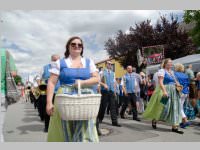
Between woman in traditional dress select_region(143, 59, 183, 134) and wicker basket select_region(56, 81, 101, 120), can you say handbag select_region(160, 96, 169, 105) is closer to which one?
woman in traditional dress select_region(143, 59, 183, 134)

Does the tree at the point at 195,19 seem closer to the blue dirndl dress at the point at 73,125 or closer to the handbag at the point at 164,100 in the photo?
the handbag at the point at 164,100

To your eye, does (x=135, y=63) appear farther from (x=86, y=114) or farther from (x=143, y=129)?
(x=86, y=114)

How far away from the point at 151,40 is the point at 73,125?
28.3m

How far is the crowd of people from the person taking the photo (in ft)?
10.6

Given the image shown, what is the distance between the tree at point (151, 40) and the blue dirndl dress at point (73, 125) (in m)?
25.8

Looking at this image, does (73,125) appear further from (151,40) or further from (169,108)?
(151,40)

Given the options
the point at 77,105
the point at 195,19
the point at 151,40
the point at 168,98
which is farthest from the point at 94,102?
the point at 151,40

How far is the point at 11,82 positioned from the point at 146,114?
156 inches

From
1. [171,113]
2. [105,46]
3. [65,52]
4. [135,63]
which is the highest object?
[105,46]

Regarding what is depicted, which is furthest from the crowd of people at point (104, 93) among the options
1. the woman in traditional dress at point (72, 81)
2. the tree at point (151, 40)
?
the tree at point (151, 40)

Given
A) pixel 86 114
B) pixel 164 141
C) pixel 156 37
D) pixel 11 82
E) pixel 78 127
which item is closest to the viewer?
pixel 86 114

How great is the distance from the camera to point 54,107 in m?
3.24

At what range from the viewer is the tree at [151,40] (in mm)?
28109

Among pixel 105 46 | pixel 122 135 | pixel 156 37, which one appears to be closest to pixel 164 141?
pixel 122 135
